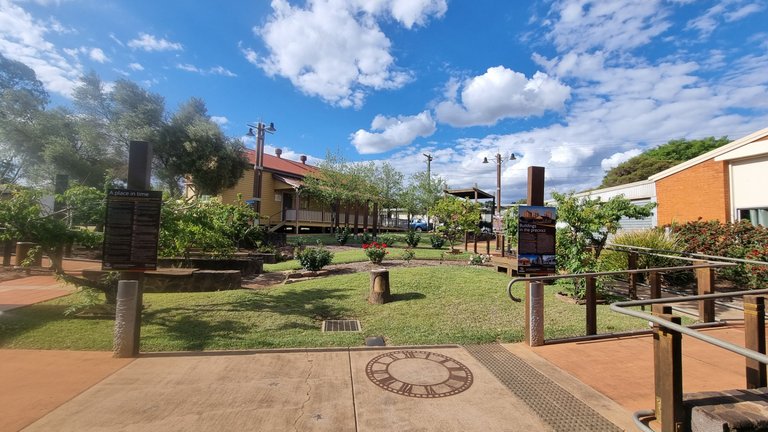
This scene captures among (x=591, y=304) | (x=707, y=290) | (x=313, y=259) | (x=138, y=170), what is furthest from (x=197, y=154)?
(x=707, y=290)

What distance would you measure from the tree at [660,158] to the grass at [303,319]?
37132 mm

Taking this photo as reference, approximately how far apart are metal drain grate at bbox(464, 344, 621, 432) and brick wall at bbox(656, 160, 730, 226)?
455 inches

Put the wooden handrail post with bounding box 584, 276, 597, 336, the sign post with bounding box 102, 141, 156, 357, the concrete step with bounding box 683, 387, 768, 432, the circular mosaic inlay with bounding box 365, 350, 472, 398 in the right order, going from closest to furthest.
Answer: the concrete step with bounding box 683, 387, 768, 432 → the circular mosaic inlay with bounding box 365, 350, 472, 398 → the sign post with bounding box 102, 141, 156, 357 → the wooden handrail post with bounding box 584, 276, 597, 336

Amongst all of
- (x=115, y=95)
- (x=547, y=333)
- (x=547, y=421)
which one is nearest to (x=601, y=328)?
(x=547, y=333)

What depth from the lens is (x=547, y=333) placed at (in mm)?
5246

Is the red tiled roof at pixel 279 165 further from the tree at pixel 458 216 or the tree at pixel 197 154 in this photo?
the tree at pixel 458 216

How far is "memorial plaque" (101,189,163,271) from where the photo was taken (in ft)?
14.7

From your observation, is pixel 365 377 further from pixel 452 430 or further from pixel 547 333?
pixel 547 333

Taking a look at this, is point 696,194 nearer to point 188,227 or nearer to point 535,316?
point 535,316

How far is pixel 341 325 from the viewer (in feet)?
18.5

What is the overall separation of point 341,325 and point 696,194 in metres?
14.8

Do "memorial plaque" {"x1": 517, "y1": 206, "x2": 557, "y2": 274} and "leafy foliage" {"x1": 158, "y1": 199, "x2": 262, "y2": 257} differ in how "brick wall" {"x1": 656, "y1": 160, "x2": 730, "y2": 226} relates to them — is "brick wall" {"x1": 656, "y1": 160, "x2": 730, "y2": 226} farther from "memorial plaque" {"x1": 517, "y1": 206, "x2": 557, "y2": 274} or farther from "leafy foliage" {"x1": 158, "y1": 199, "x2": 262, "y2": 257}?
"leafy foliage" {"x1": 158, "y1": 199, "x2": 262, "y2": 257}

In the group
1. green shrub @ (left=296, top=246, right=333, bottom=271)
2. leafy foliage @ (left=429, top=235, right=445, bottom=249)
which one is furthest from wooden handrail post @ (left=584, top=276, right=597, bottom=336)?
leafy foliage @ (left=429, top=235, right=445, bottom=249)

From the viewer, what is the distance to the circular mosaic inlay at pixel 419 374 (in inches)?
135
